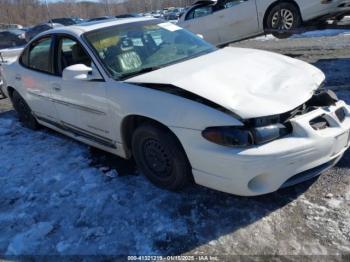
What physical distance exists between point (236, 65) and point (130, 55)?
3.65ft

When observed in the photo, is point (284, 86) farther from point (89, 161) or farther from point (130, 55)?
point (89, 161)

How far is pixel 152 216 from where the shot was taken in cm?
317

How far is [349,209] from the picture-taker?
293cm

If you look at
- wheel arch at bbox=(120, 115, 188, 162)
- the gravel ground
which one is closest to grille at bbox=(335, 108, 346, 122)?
the gravel ground

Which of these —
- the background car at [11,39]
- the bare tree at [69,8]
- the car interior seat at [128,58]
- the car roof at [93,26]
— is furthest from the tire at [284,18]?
the bare tree at [69,8]

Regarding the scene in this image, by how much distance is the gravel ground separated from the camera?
274 centimetres

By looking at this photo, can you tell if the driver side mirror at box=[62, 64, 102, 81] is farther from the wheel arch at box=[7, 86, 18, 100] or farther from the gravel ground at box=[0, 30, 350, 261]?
the wheel arch at box=[7, 86, 18, 100]

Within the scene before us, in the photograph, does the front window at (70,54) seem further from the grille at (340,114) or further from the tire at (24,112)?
the grille at (340,114)

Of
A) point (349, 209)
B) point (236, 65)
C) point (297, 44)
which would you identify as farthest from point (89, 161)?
point (297, 44)

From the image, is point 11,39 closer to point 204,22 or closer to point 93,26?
point 204,22

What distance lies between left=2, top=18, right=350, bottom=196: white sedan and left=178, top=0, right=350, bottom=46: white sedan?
4393 millimetres

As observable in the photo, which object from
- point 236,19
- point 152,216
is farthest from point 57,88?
point 236,19

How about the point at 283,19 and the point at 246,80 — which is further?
the point at 283,19

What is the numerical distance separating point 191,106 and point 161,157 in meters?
0.65
